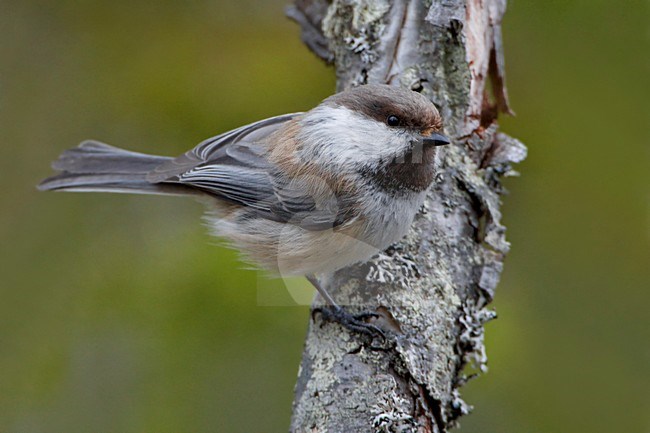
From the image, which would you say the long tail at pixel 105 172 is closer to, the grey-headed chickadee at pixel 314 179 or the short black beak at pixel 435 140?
the grey-headed chickadee at pixel 314 179

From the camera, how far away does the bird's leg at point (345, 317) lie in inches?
83.5

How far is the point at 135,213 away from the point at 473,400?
161cm

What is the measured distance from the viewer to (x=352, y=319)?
7.09 feet

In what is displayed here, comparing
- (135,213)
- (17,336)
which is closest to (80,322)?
(17,336)

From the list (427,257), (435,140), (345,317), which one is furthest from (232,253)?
(435,140)

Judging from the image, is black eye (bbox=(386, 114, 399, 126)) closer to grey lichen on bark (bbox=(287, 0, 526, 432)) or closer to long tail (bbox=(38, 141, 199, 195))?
grey lichen on bark (bbox=(287, 0, 526, 432))

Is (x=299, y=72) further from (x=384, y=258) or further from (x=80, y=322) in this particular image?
(x=80, y=322)

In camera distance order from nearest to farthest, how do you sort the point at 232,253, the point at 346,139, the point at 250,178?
the point at 346,139, the point at 250,178, the point at 232,253

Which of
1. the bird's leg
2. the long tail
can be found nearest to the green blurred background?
the long tail

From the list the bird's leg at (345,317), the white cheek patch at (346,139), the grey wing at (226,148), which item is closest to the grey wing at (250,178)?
the grey wing at (226,148)

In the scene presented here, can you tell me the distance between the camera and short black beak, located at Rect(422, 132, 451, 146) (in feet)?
6.86

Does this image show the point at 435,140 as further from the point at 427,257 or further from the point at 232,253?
the point at 232,253

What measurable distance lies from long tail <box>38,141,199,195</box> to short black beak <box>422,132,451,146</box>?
96cm

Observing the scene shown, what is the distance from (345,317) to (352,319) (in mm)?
32
